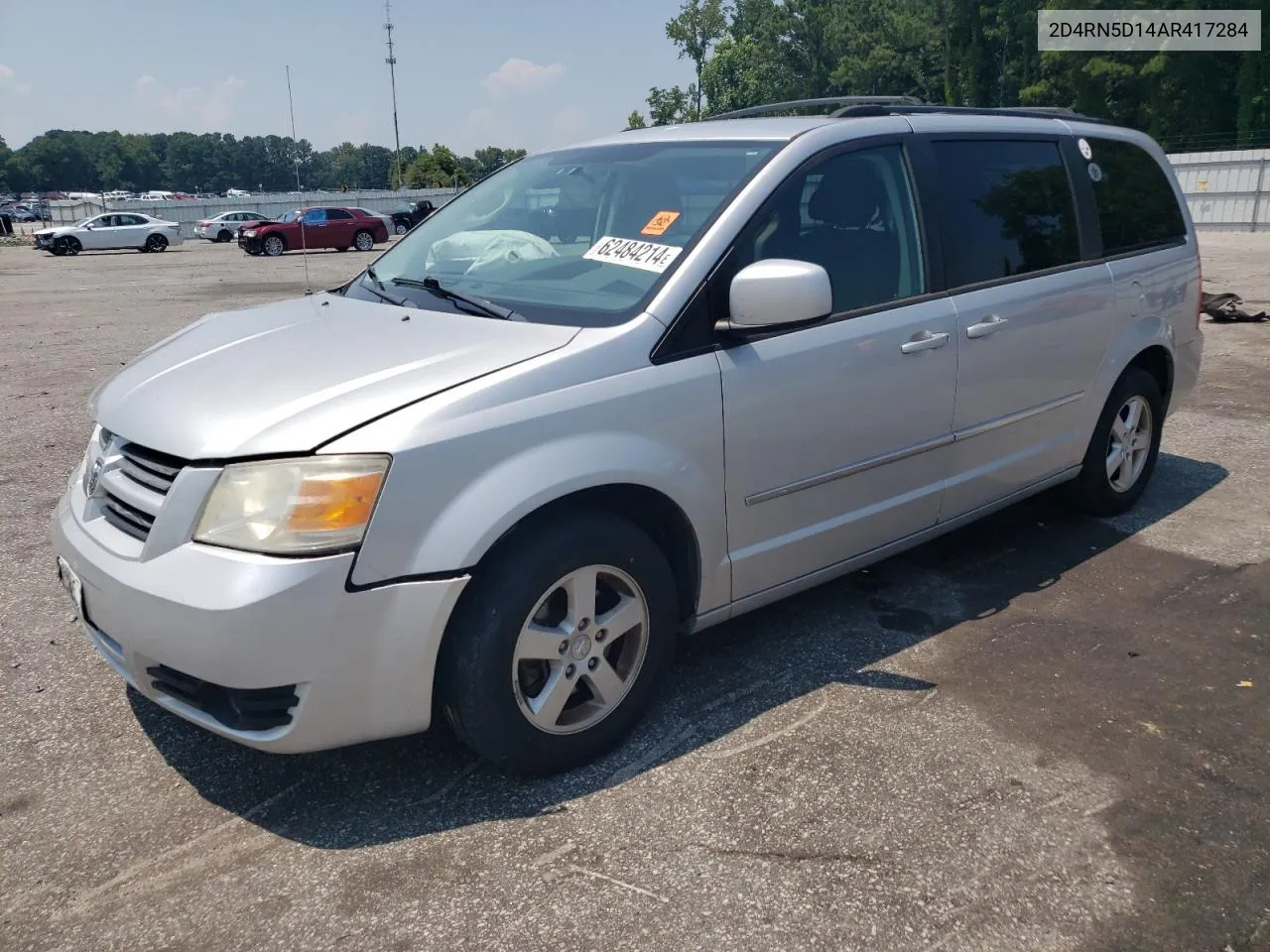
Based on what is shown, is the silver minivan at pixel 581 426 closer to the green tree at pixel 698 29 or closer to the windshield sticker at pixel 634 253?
the windshield sticker at pixel 634 253

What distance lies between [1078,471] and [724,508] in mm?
2410

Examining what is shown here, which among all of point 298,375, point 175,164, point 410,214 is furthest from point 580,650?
point 175,164

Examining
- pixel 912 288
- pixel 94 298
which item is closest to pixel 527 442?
pixel 912 288

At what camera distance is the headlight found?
2.44m

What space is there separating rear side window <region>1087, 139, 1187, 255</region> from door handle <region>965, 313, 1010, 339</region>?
1037 millimetres

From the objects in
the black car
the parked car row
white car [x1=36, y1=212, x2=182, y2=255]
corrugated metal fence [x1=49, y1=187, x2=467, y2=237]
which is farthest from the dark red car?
corrugated metal fence [x1=49, y1=187, x2=467, y2=237]

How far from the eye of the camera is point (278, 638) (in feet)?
7.92

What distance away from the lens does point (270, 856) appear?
2592mm

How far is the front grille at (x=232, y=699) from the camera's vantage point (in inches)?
99.0

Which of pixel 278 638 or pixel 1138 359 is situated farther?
pixel 1138 359

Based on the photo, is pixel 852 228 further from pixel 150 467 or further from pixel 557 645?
pixel 150 467

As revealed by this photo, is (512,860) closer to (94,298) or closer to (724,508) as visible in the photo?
(724,508)

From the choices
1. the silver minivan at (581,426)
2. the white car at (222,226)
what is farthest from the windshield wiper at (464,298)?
the white car at (222,226)

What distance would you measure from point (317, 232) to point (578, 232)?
29274mm
